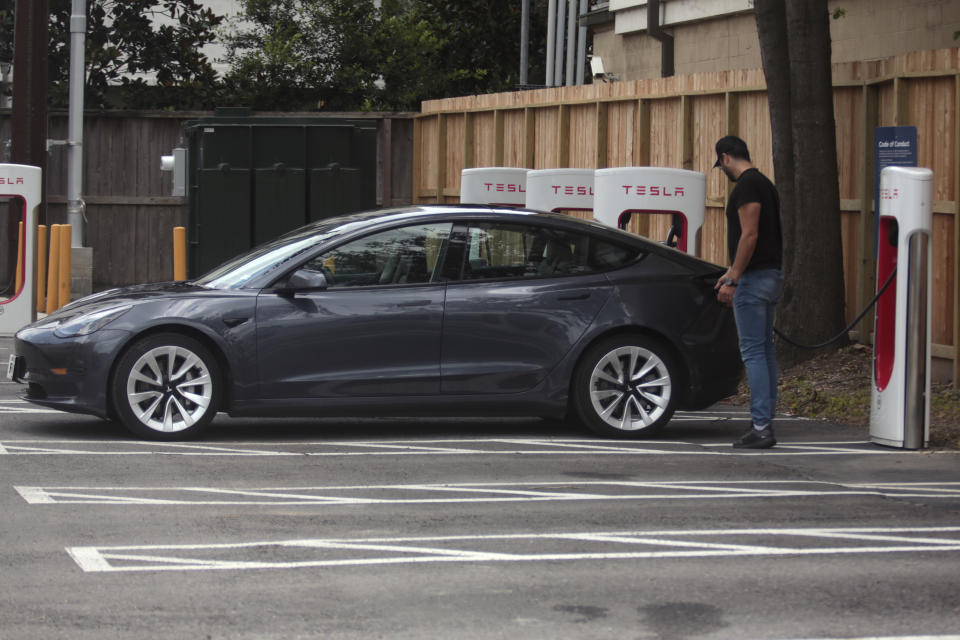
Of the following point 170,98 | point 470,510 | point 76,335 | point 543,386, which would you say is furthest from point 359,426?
point 170,98

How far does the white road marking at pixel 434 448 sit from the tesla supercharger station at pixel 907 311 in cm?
19

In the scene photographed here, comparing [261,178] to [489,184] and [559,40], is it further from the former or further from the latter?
[559,40]

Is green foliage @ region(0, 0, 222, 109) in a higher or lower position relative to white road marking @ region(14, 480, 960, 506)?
higher

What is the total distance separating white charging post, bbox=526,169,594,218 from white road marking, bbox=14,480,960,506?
5.79 meters

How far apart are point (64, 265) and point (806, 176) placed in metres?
8.60

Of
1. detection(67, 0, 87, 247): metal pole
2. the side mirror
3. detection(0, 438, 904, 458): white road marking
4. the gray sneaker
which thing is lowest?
detection(0, 438, 904, 458): white road marking

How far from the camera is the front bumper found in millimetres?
9133

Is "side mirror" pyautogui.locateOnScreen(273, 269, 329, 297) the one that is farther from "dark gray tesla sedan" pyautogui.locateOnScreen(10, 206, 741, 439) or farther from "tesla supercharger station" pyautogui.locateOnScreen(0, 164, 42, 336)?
"tesla supercharger station" pyautogui.locateOnScreen(0, 164, 42, 336)

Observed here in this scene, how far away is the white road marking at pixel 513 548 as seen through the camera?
6176 millimetres

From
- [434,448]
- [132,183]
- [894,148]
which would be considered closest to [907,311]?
[894,148]

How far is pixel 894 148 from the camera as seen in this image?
11.7 m

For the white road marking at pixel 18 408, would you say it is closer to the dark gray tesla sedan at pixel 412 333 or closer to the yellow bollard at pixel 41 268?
the dark gray tesla sedan at pixel 412 333

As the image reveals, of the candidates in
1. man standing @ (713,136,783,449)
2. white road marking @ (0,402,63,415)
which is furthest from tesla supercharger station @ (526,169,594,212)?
white road marking @ (0,402,63,415)

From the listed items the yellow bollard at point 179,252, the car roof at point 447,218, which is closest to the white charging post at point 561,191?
the car roof at point 447,218
